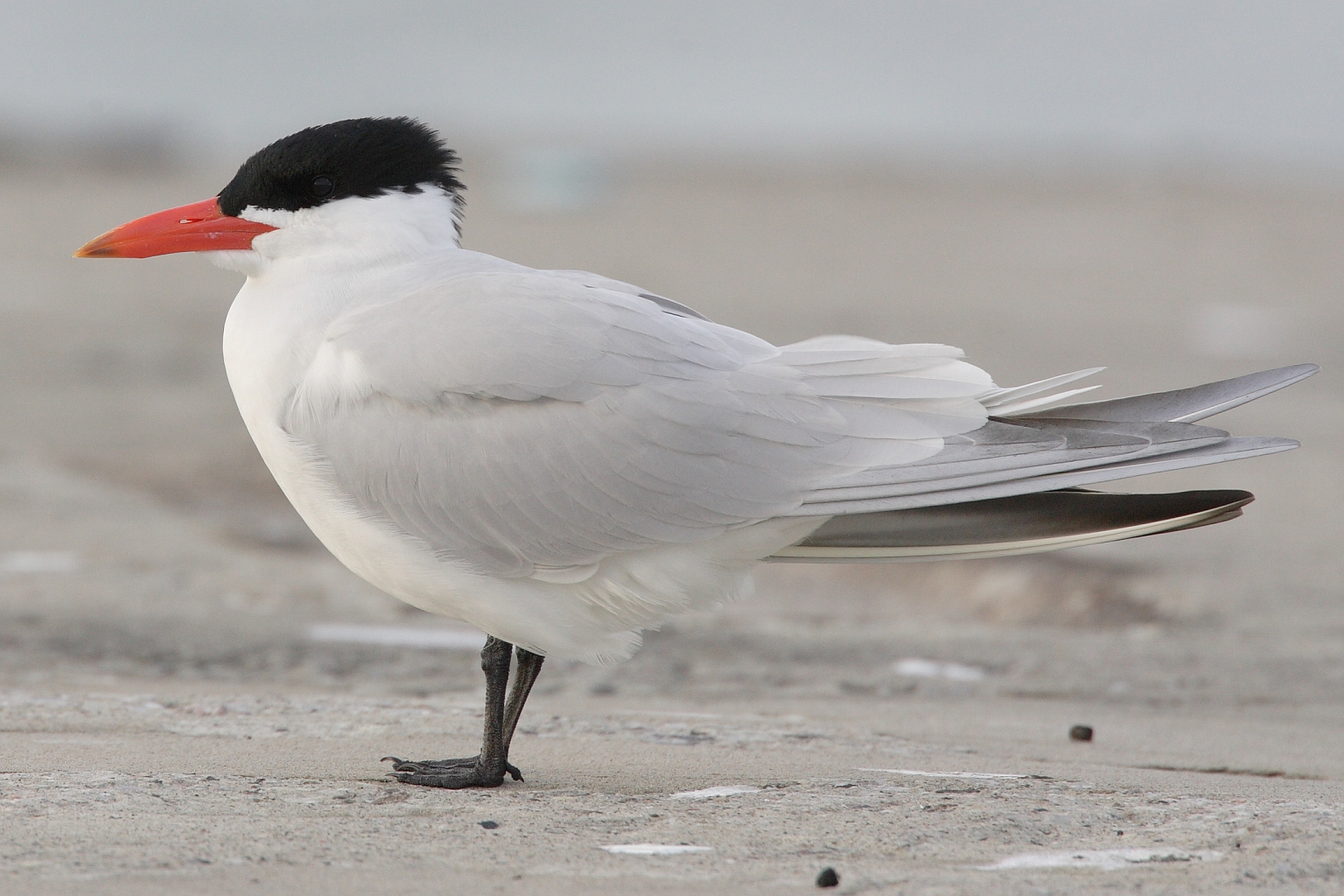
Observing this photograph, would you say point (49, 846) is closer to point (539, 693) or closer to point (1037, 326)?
point (539, 693)

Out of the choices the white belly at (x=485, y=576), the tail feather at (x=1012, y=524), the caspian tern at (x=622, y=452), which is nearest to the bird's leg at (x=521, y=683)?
the caspian tern at (x=622, y=452)

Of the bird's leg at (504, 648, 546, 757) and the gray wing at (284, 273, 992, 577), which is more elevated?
the gray wing at (284, 273, 992, 577)

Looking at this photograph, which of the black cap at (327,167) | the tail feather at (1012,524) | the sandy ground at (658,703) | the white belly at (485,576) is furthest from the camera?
the black cap at (327,167)

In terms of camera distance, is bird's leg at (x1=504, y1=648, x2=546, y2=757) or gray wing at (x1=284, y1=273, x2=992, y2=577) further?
bird's leg at (x1=504, y1=648, x2=546, y2=757)

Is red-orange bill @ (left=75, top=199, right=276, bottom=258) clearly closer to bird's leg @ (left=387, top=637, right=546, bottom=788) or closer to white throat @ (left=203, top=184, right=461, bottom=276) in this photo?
white throat @ (left=203, top=184, right=461, bottom=276)

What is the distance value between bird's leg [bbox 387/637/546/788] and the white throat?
99 centimetres

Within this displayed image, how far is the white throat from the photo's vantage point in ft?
12.0

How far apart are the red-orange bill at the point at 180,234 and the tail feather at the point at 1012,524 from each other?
4.97ft

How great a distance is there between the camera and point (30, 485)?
7.82m

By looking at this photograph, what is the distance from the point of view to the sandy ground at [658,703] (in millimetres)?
2859

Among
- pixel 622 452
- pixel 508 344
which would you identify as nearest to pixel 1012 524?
pixel 622 452

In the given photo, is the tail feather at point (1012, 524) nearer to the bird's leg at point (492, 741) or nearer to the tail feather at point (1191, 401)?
the tail feather at point (1191, 401)

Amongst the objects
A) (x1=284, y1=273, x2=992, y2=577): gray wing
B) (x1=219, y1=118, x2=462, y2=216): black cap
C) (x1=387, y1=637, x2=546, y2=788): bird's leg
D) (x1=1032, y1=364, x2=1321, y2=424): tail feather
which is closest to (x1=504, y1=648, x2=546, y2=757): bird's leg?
(x1=387, y1=637, x2=546, y2=788): bird's leg

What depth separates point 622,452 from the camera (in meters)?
3.40
